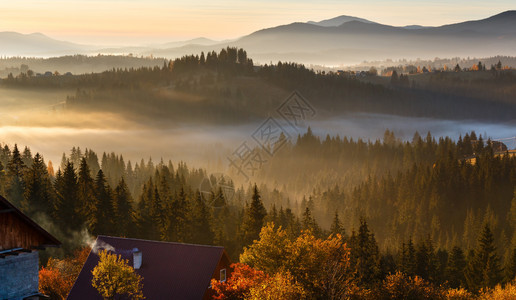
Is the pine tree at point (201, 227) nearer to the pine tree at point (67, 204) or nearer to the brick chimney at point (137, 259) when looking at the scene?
the pine tree at point (67, 204)

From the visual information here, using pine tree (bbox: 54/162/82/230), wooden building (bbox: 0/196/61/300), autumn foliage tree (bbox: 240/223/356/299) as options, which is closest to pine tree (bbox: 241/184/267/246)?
pine tree (bbox: 54/162/82/230)

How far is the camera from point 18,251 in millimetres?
30688

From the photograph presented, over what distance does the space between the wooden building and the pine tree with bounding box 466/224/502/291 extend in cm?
9709

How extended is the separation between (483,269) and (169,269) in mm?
72961

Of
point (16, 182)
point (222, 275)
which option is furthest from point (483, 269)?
point (16, 182)

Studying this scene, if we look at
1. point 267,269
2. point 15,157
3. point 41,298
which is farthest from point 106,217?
point 41,298

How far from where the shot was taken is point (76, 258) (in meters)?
90.3

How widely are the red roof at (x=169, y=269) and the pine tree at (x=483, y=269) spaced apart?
66711mm

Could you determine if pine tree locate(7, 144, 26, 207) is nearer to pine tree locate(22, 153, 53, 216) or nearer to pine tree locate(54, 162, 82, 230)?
pine tree locate(22, 153, 53, 216)

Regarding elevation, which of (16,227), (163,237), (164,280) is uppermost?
(16,227)

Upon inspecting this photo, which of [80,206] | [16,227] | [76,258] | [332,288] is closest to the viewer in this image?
[16,227]

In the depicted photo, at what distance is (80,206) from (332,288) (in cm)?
6019

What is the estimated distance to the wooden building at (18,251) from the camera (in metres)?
30.0

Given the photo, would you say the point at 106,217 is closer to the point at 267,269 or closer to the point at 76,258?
the point at 76,258
